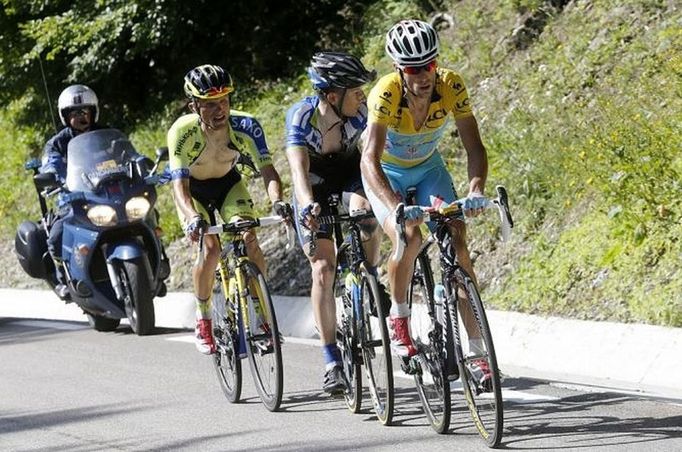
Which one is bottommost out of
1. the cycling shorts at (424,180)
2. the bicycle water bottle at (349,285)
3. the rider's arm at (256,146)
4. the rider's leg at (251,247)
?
the bicycle water bottle at (349,285)

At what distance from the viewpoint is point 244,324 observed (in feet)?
31.0

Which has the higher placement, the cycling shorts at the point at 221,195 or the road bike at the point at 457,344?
the cycling shorts at the point at 221,195

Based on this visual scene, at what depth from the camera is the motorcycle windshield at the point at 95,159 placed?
13.6 meters

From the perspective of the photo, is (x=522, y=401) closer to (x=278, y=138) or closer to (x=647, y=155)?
(x=647, y=155)

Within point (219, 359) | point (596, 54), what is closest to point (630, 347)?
point (219, 359)

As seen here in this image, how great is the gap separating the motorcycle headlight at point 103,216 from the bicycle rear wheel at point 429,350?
213 inches

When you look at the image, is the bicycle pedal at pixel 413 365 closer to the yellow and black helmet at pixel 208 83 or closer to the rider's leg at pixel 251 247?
the rider's leg at pixel 251 247

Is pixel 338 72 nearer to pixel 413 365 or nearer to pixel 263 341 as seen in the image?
pixel 263 341

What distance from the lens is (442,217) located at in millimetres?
7633

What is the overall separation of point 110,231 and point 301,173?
506cm

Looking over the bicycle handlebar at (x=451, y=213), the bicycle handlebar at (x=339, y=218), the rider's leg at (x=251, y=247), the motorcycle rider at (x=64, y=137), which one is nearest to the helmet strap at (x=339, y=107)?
the bicycle handlebar at (x=339, y=218)

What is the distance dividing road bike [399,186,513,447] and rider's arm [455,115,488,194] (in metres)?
0.27

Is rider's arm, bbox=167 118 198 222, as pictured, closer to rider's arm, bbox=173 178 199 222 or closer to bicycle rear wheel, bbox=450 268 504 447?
rider's arm, bbox=173 178 199 222

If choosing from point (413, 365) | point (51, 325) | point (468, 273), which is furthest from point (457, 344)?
point (51, 325)
